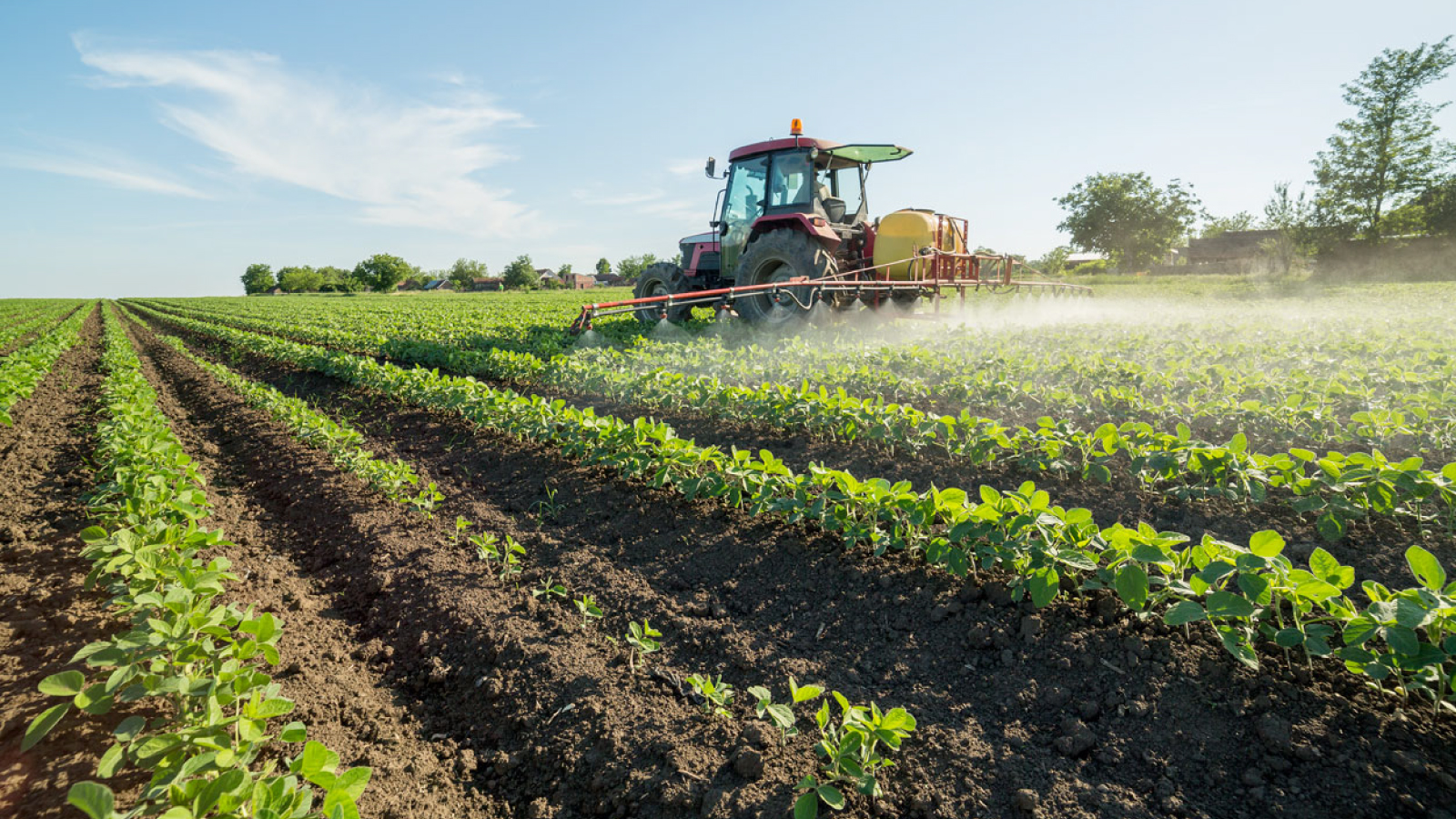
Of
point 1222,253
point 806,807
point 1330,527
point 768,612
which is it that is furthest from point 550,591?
point 1222,253

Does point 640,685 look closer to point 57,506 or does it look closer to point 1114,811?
point 1114,811

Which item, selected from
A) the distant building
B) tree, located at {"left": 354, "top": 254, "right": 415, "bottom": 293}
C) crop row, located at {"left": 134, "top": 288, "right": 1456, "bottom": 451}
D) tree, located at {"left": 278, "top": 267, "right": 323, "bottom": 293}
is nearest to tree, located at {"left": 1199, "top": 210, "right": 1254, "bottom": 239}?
the distant building

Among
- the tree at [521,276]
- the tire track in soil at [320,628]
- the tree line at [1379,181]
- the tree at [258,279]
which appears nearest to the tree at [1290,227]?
the tree line at [1379,181]

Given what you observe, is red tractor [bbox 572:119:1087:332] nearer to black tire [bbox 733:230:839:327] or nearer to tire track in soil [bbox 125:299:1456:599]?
black tire [bbox 733:230:839:327]

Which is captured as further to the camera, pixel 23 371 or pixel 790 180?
pixel 790 180

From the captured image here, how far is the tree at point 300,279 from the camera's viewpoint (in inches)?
3622

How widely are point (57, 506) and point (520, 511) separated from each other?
3351 millimetres

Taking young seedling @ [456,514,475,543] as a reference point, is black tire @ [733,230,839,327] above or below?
above

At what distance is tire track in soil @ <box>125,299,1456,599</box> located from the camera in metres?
2.93

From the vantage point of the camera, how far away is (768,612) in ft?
9.48

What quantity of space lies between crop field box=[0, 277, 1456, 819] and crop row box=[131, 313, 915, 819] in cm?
2

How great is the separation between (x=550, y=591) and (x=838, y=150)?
841 centimetres

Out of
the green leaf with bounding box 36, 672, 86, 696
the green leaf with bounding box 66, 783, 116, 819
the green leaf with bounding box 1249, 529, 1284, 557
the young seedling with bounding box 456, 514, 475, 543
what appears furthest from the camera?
the young seedling with bounding box 456, 514, 475, 543

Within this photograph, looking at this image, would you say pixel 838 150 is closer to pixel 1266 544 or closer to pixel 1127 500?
pixel 1127 500
